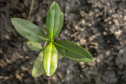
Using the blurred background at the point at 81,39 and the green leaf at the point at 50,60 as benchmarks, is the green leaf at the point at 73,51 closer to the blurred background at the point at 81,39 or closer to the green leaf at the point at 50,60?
the green leaf at the point at 50,60

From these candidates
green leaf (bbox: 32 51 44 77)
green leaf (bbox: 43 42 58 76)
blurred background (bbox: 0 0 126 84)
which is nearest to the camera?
green leaf (bbox: 43 42 58 76)

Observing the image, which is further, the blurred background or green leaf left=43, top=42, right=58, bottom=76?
the blurred background

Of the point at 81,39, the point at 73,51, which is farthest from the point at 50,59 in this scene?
the point at 81,39

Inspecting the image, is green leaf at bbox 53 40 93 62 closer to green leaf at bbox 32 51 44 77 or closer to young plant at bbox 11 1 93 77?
young plant at bbox 11 1 93 77

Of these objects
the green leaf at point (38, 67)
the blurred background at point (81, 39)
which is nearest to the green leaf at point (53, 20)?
the green leaf at point (38, 67)

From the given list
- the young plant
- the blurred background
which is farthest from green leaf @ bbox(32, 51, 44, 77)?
the blurred background

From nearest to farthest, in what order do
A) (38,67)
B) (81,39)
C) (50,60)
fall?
1. (50,60)
2. (38,67)
3. (81,39)

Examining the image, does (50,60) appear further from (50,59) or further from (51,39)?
(51,39)

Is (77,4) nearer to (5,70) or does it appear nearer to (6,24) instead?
(6,24)
